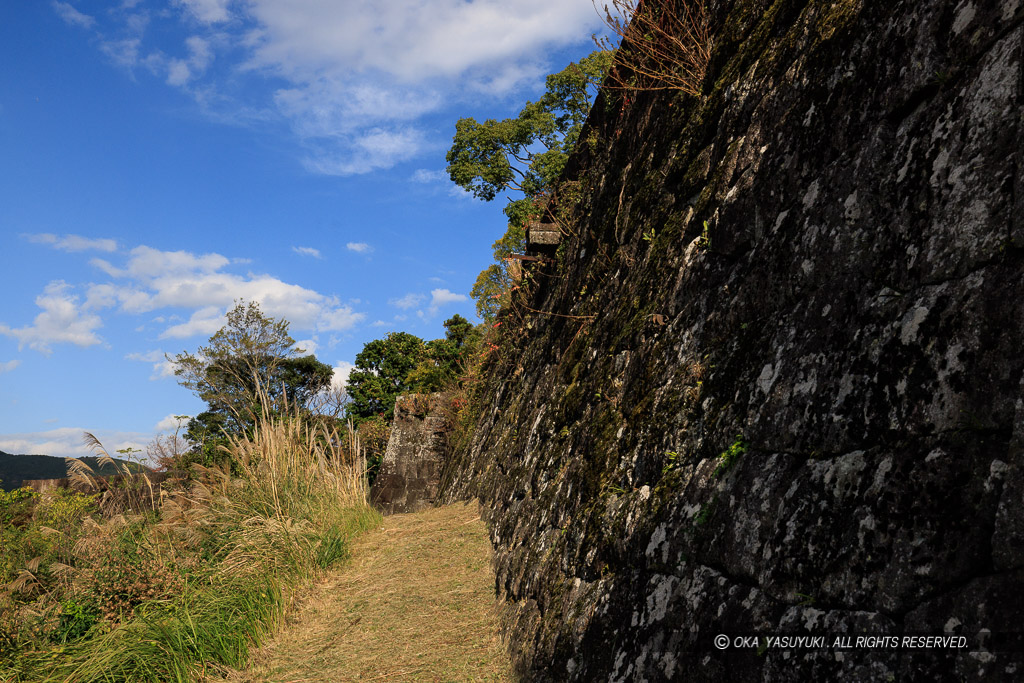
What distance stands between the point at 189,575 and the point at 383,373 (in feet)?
57.2

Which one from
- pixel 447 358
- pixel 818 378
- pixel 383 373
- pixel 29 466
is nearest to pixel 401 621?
pixel 818 378

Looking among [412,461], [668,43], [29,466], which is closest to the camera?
[668,43]

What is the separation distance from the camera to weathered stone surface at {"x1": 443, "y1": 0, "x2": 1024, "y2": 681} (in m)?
1.30

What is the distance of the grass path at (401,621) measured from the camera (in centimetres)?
377

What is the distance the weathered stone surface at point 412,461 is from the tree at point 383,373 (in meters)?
6.52

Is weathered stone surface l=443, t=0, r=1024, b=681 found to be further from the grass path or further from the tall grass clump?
the tall grass clump

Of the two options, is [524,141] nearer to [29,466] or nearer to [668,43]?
[668,43]

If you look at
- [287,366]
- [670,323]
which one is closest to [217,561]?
[670,323]

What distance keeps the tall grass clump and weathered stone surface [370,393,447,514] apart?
19.3ft

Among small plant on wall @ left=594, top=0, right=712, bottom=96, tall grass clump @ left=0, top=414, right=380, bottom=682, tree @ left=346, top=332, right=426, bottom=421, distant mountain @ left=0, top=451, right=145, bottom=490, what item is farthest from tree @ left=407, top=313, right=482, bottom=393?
distant mountain @ left=0, top=451, right=145, bottom=490

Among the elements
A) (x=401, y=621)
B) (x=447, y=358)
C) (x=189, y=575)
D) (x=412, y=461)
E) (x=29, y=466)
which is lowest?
(x=401, y=621)

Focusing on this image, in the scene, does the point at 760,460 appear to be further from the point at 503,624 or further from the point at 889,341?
the point at 503,624

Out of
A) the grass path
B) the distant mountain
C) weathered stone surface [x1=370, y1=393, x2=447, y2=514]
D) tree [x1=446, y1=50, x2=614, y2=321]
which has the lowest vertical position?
the grass path

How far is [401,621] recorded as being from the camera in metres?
4.55
